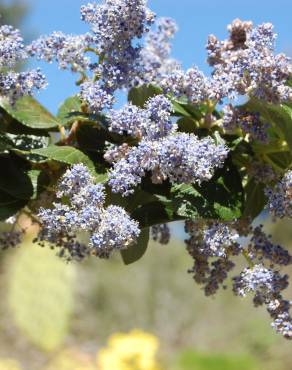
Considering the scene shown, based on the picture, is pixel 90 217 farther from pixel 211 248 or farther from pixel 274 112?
pixel 274 112

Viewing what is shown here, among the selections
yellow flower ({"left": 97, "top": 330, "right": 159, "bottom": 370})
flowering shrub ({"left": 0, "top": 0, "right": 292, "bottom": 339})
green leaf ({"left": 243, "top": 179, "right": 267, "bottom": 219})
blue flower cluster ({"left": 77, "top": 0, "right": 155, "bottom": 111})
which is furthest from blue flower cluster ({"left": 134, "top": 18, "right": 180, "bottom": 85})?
yellow flower ({"left": 97, "top": 330, "right": 159, "bottom": 370})

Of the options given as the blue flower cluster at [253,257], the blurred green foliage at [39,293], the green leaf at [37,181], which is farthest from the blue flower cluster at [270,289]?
the blurred green foliage at [39,293]

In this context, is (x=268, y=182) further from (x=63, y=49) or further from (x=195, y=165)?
(x=63, y=49)

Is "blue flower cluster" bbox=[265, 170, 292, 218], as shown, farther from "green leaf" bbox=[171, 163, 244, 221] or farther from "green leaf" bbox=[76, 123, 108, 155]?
"green leaf" bbox=[76, 123, 108, 155]

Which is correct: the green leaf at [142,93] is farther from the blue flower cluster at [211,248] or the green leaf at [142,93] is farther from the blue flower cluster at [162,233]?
the blue flower cluster at [162,233]

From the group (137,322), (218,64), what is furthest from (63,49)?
(137,322)

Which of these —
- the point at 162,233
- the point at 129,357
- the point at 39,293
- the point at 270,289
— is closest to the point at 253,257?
the point at 270,289
